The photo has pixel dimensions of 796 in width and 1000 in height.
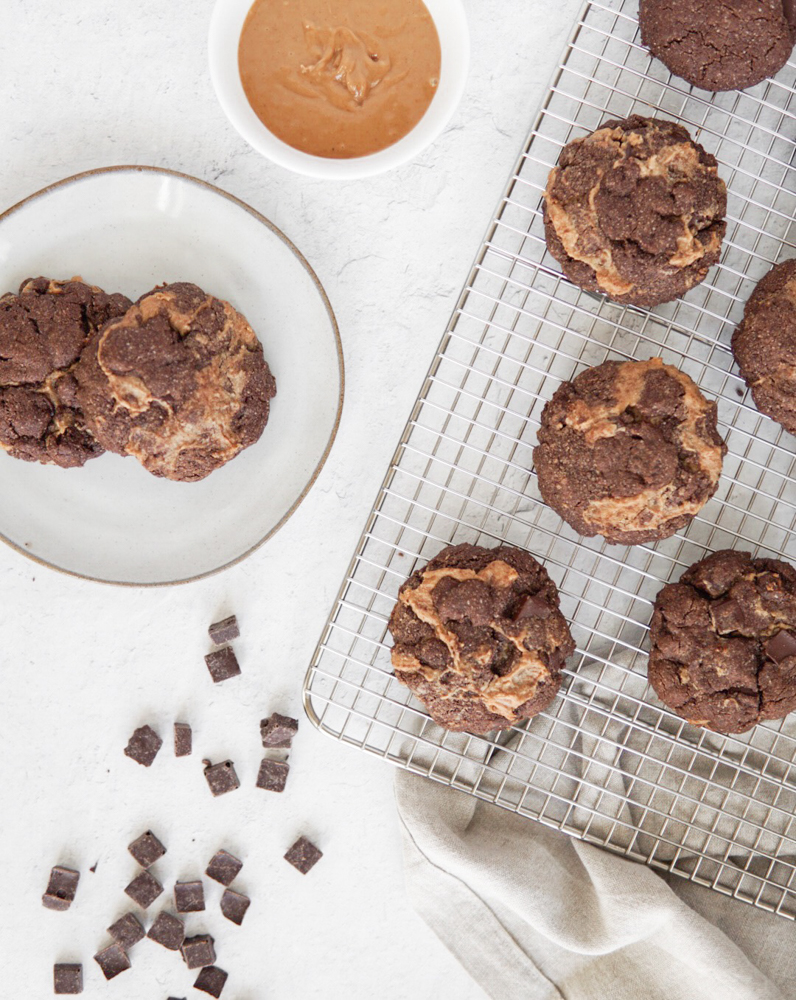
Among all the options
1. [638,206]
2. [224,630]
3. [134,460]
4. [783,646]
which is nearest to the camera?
[638,206]

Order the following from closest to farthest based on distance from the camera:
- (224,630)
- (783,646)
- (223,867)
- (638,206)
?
(638,206)
(783,646)
(224,630)
(223,867)

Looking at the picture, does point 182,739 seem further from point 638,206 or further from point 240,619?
point 638,206

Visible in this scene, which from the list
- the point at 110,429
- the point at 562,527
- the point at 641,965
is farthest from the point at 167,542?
the point at 641,965

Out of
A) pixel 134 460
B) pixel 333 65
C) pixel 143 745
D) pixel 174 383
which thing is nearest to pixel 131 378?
pixel 174 383

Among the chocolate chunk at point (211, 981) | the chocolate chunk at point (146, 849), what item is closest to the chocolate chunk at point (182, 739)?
the chocolate chunk at point (146, 849)

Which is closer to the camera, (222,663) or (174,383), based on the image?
(174,383)

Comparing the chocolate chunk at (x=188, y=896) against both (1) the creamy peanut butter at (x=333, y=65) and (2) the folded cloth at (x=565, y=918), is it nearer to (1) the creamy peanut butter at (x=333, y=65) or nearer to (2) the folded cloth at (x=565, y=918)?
(2) the folded cloth at (x=565, y=918)

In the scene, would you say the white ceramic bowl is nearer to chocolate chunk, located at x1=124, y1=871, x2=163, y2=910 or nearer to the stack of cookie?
the stack of cookie
